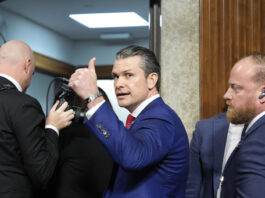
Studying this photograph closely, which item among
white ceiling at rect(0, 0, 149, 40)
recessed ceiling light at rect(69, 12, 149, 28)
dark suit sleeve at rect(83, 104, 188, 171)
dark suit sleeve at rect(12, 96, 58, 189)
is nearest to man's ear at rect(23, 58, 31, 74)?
dark suit sleeve at rect(12, 96, 58, 189)

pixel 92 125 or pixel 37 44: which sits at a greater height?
pixel 37 44

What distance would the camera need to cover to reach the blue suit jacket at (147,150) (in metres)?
1.28

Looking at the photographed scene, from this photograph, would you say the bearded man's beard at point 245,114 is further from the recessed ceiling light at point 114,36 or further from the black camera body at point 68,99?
the recessed ceiling light at point 114,36

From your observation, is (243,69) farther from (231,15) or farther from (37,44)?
(37,44)

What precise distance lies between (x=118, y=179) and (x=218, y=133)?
2.88 ft

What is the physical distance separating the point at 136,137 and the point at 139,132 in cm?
4

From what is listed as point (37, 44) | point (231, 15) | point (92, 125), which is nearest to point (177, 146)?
point (92, 125)

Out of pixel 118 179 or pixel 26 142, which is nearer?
pixel 118 179

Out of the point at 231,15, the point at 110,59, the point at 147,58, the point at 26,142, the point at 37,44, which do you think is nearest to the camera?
the point at 147,58

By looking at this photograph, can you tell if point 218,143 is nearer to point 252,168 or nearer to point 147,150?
point 252,168

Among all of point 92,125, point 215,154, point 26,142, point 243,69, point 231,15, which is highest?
point 231,15

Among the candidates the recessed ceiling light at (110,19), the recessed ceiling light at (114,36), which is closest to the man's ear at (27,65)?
the recessed ceiling light at (110,19)

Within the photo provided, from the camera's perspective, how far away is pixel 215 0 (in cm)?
275

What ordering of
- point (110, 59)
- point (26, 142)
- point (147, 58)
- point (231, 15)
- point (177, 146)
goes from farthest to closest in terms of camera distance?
point (110, 59) → point (231, 15) → point (26, 142) → point (147, 58) → point (177, 146)
